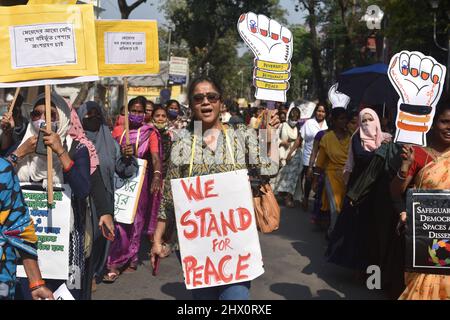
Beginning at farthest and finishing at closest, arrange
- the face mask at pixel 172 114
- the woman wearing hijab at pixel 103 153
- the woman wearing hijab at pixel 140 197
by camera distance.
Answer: the face mask at pixel 172 114 < the woman wearing hijab at pixel 140 197 < the woman wearing hijab at pixel 103 153

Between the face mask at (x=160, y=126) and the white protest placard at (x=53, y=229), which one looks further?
the face mask at (x=160, y=126)

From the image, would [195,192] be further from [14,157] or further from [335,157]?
[335,157]

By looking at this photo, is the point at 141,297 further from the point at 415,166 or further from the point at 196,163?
the point at 415,166

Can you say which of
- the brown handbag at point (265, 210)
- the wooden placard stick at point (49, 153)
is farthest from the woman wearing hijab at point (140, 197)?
the brown handbag at point (265, 210)

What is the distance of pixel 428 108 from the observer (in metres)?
3.66

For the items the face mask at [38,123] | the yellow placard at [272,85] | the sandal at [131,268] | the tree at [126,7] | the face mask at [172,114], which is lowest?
the sandal at [131,268]

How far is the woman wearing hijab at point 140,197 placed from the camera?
5898mm

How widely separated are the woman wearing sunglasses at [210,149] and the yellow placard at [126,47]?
6.49 feet

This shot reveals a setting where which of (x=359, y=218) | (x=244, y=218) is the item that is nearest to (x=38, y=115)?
(x=244, y=218)

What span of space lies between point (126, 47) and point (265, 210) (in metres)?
2.42

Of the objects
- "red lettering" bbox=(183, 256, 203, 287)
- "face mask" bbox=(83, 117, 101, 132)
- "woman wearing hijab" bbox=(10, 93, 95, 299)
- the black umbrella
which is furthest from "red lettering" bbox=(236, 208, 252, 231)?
the black umbrella

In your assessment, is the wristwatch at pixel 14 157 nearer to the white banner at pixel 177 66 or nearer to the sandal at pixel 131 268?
the sandal at pixel 131 268

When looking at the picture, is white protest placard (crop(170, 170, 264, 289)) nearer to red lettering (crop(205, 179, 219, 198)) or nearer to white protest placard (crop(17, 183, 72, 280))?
red lettering (crop(205, 179, 219, 198))

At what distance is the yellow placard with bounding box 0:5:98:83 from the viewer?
338 centimetres
